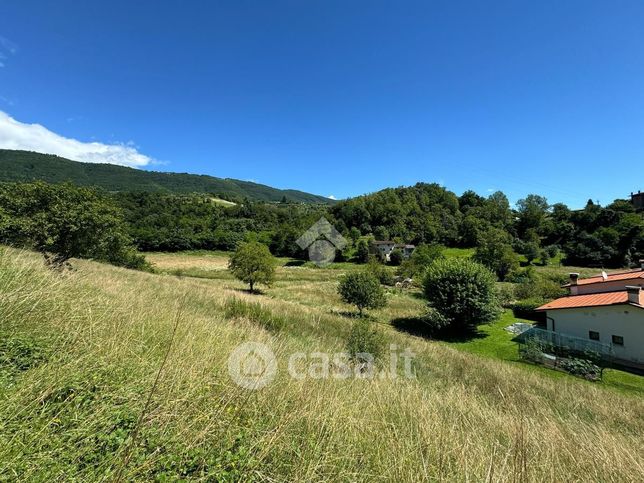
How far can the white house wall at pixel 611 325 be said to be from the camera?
1687 cm

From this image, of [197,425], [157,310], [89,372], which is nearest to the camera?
[197,425]

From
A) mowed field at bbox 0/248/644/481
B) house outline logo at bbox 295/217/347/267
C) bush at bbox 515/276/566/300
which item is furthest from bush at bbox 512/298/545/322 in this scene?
house outline logo at bbox 295/217/347/267

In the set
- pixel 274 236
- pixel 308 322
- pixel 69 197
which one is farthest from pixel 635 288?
pixel 274 236

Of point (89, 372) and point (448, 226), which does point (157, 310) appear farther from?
point (448, 226)

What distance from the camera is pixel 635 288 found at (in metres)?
17.3

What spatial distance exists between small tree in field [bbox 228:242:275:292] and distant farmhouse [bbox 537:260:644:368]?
84.1 ft

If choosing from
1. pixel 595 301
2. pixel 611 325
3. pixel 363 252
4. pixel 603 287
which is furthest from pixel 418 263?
pixel 611 325

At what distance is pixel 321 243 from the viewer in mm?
73625

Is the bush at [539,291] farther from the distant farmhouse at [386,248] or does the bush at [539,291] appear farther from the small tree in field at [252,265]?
the distant farmhouse at [386,248]

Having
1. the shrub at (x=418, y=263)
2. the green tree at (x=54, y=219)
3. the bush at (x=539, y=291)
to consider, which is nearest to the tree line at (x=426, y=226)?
the green tree at (x=54, y=219)

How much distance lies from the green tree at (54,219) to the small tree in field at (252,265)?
17.1m

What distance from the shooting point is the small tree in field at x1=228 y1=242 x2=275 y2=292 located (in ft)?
107

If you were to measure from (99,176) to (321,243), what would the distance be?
385 feet

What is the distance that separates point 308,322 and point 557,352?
620 inches
